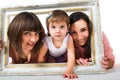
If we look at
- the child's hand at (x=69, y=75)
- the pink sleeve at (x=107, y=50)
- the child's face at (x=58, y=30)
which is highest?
the child's face at (x=58, y=30)

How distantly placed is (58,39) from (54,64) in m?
0.10

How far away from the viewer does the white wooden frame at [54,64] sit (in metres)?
0.78

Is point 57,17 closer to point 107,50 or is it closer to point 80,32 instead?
point 80,32

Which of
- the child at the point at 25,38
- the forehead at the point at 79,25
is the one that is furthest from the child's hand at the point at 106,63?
the child at the point at 25,38

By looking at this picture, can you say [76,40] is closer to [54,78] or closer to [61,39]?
[61,39]

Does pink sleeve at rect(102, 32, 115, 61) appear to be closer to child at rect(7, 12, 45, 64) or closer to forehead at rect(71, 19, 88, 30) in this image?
forehead at rect(71, 19, 88, 30)

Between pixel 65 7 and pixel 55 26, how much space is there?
9cm

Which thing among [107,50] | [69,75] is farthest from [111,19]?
[69,75]

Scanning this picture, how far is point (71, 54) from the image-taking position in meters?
0.80

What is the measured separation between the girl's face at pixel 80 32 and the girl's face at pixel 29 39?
0.49 ft

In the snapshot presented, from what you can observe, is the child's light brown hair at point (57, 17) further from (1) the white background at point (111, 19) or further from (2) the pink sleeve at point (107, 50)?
(2) the pink sleeve at point (107, 50)

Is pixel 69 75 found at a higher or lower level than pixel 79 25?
lower

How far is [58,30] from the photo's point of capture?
2.64 feet

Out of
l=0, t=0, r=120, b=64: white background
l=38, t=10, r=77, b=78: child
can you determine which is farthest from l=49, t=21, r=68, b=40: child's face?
l=0, t=0, r=120, b=64: white background
